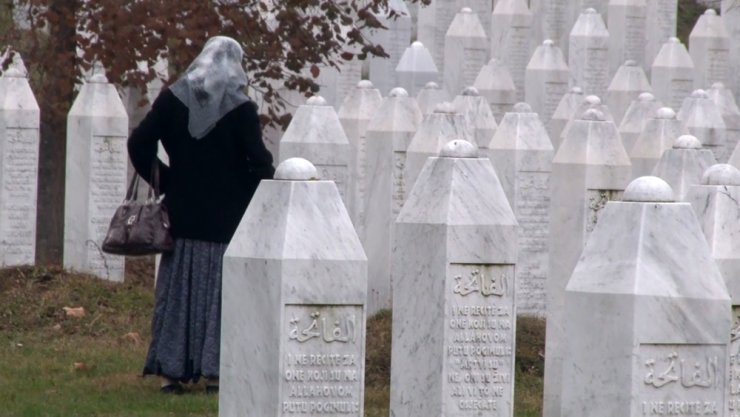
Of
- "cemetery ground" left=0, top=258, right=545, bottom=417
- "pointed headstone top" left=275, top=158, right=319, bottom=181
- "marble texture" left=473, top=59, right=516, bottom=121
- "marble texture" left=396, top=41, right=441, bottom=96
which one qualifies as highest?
"marble texture" left=396, top=41, right=441, bottom=96

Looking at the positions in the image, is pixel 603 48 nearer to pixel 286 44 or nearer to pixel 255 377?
pixel 286 44

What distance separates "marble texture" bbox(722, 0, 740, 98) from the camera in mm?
24625

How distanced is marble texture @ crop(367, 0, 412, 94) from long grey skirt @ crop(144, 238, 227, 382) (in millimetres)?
15703

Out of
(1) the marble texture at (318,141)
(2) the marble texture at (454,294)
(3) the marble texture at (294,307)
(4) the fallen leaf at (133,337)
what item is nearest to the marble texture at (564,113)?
(1) the marble texture at (318,141)

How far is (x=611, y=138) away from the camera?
10.4 m

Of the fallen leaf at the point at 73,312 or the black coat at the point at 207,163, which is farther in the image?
the fallen leaf at the point at 73,312

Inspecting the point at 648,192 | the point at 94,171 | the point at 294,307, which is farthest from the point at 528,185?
the point at 648,192

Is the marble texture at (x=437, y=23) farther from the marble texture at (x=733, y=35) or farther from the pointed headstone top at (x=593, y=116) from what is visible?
the pointed headstone top at (x=593, y=116)

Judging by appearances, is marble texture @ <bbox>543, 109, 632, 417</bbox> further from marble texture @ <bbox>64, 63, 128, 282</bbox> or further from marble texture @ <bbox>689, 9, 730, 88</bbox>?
marble texture @ <bbox>689, 9, 730, 88</bbox>

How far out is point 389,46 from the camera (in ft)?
91.3

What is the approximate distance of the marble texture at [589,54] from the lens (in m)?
23.6

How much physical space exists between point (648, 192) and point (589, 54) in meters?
17.4

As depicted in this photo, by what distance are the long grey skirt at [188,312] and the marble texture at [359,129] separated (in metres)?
4.23

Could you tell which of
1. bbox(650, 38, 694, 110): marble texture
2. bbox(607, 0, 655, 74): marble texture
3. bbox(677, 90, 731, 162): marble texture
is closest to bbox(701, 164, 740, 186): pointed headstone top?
bbox(677, 90, 731, 162): marble texture
